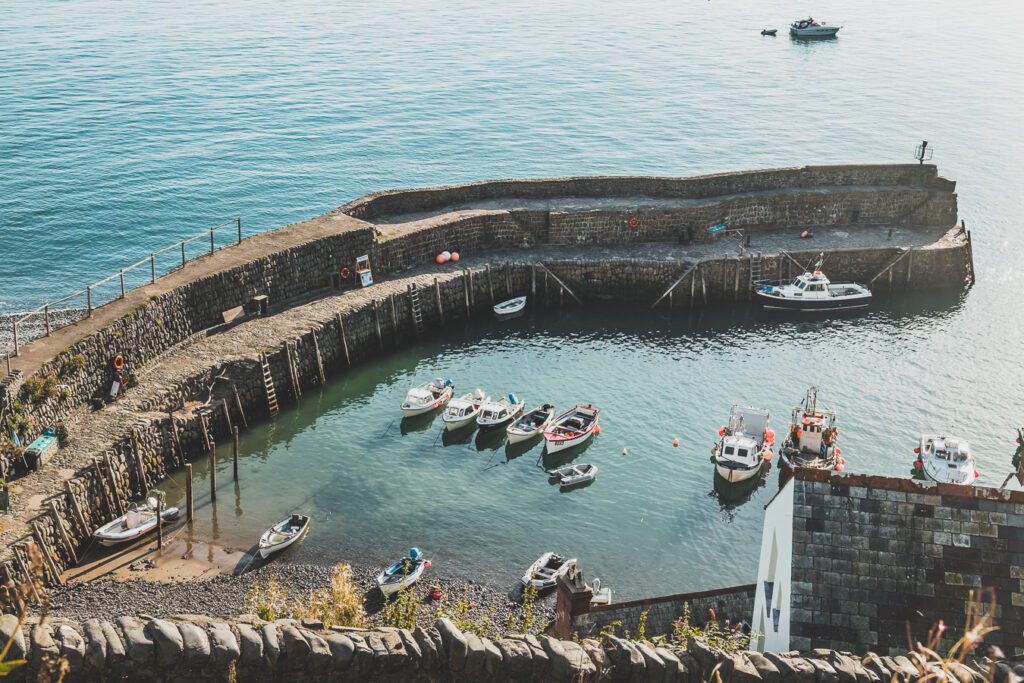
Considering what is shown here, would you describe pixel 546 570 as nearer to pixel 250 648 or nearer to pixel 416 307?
pixel 416 307

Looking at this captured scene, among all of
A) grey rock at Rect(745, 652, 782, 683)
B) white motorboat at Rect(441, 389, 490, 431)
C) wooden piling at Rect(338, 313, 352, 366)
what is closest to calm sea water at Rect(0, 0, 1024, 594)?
wooden piling at Rect(338, 313, 352, 366)

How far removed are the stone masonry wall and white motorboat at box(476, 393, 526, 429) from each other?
2956 cm

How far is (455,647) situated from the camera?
13172mm

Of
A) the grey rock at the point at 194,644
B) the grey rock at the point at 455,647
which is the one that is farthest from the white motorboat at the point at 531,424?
the grey rock at the point at 194,644

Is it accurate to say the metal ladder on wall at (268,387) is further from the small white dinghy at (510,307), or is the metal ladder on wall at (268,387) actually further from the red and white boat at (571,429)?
the small white dinghy at (510,307)

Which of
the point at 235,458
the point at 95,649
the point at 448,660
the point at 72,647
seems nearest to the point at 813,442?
the point at 235,458

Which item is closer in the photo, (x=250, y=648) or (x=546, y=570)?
(x=250, y=648)

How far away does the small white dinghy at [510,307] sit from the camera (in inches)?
2346

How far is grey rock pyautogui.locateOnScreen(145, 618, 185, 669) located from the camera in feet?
40.4

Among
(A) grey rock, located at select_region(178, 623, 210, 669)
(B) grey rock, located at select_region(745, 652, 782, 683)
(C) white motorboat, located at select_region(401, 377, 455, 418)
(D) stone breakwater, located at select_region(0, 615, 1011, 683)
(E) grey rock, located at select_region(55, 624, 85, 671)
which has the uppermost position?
(E) grey rock, located at select_region(55, 624, 85, 671)

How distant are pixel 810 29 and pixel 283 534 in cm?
12608

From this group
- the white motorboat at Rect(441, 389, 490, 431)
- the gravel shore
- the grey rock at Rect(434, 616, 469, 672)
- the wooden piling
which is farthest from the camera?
the wooden piling

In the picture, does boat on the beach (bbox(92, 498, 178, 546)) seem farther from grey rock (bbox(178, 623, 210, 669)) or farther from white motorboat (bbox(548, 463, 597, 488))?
grey rock (bbox(178, 623, 210, 669))

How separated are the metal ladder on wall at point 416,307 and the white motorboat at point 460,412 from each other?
8.00m
